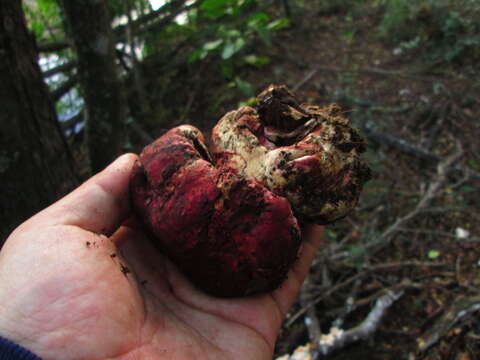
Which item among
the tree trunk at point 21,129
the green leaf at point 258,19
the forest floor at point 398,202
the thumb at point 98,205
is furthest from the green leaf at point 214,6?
the thumb at point 98,205

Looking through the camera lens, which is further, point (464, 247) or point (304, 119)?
point (464, 247)

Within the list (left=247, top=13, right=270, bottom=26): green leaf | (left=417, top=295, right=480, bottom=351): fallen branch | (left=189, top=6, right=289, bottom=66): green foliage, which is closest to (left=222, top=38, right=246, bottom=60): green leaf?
(left=189, top=6, right=289, bottom=66): green foliage

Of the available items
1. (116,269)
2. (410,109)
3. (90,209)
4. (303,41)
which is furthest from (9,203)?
(303,41)

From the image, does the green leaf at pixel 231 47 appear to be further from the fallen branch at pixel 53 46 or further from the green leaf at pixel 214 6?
the fallen branch at pixel 53 46

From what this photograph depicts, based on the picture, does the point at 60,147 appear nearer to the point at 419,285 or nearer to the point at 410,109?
the point at 419,285

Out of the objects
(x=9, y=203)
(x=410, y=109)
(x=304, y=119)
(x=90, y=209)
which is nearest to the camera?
(x=90, y=209)
